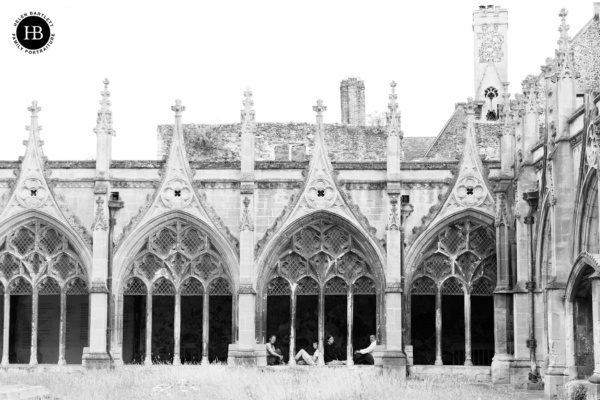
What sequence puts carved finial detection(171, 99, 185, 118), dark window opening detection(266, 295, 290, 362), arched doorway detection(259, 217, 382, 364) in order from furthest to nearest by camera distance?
1. dark window opening detection(266, 295, 290, 362)
2. carved finial detection(171, 99, 185, 118)
3. arched doorway detection(259, 217, 382, 364)

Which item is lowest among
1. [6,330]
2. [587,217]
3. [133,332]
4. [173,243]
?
[133,332]

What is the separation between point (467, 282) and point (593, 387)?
31.9ft

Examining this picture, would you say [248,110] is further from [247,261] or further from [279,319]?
[279,319]

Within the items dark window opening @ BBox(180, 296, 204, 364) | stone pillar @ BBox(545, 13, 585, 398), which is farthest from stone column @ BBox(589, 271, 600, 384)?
dark window opening @ BBox(180, 296, 204, 364)

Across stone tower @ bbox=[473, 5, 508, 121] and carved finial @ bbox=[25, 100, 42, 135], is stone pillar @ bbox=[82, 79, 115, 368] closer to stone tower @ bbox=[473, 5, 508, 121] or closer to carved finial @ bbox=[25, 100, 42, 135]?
carved finial @ bbox=[25, 100, 42, 135]

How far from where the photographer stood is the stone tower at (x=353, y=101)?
48562 millimetres

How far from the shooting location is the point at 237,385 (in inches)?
918

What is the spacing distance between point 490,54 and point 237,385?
31.1 meters

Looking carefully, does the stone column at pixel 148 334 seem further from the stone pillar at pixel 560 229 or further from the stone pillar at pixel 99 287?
the stone pillar at pixel 560 229

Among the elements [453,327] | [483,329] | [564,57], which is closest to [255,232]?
[483,329]

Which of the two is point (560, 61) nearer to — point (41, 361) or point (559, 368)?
point (559, 368)

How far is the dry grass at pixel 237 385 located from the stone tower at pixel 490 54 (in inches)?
944

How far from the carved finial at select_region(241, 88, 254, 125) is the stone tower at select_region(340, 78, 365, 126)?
56.2 ft

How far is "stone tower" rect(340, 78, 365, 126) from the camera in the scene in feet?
159
